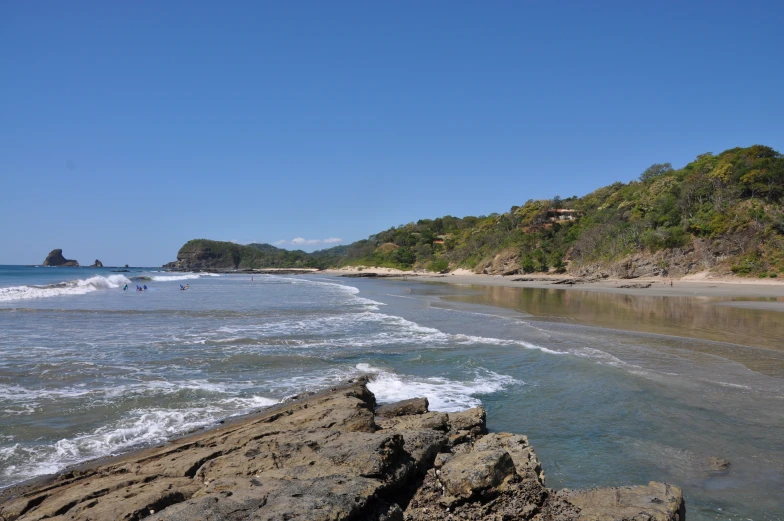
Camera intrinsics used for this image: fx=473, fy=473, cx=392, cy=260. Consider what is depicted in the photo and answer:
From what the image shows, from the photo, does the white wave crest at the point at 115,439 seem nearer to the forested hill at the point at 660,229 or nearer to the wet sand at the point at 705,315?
the wet sand at the point at 705,315

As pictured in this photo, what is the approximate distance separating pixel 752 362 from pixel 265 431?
40.2ft

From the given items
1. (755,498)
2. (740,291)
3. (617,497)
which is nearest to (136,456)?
(617,497)

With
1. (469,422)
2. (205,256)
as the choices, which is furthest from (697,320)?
(205,256)

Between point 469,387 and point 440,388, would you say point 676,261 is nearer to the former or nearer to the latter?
point 469,387

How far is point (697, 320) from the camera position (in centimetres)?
2011

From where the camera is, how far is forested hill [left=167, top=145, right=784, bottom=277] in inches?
1709

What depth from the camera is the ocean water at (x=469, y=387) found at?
630cm

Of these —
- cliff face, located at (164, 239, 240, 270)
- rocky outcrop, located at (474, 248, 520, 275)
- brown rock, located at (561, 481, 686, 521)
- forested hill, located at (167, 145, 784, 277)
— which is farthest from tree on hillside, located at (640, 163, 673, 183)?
cliff face, located at (164, 239, 240, 270)

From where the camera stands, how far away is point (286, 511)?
3.41 meters

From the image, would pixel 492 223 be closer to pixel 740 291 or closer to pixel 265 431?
pixel 740 291

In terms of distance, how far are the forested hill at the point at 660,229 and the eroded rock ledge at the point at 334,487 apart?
150ft

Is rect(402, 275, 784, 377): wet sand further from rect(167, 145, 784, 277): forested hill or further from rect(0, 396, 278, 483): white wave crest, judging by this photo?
rect(0, 396, 278, 483): white wave crest

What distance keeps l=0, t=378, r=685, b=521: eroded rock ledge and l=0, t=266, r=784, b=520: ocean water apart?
1420mm

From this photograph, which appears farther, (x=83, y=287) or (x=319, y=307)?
(x=83, y=287)
